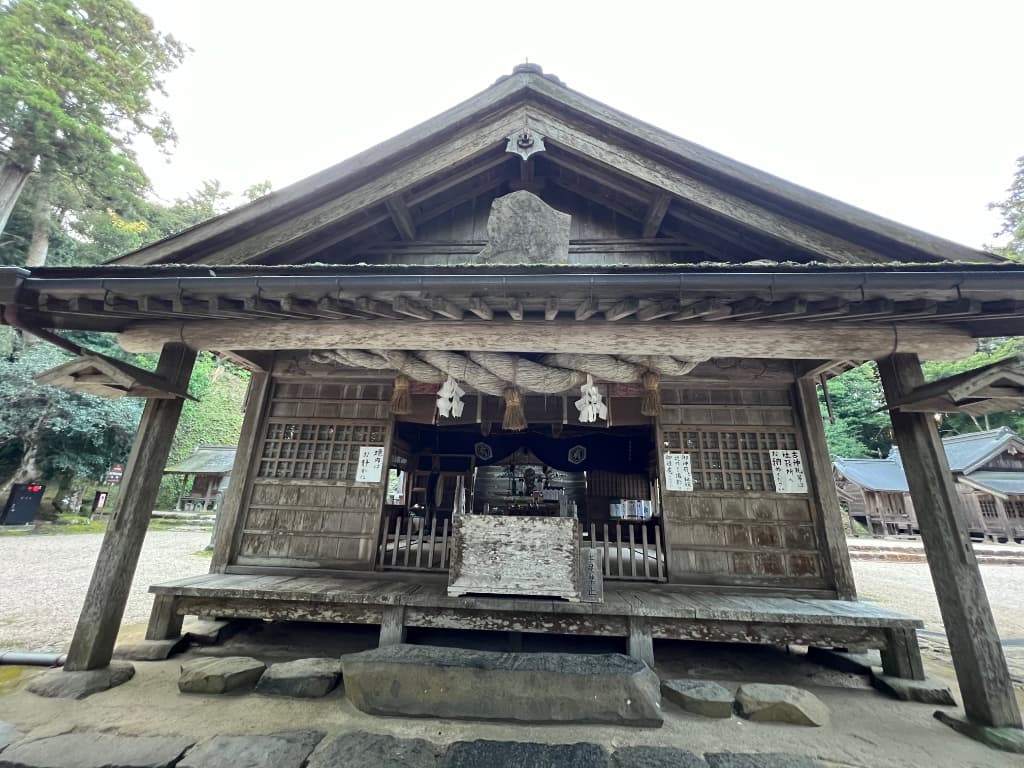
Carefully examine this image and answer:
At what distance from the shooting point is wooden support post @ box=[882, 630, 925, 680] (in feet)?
13.3

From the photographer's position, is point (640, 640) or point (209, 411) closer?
point (640, 640)

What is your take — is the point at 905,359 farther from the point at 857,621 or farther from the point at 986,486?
the point at 986,486

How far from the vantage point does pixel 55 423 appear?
55.7ft

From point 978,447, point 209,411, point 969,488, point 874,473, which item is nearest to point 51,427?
point 209,411

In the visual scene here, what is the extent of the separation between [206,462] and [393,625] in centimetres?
2501

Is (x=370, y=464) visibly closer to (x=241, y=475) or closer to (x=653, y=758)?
(x=241, y=475)

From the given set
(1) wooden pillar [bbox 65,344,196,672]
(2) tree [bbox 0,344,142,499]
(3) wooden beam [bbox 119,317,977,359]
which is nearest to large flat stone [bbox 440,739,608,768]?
(3) wooden beam [bbox 119,317,977,359]

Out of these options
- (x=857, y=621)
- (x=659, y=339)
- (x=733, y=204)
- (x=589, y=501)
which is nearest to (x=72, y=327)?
(x=659, y=339)

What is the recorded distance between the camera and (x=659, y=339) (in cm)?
393

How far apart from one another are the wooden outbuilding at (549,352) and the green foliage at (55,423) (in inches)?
715

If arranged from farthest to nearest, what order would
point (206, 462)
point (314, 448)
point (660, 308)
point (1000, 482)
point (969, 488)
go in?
1. point (206, 462)
2. point (969, 488)
3. point (1000, 482)
4. point (314, 448)
5. point (660, 308)

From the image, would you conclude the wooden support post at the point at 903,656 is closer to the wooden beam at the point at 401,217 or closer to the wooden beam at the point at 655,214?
the wooden beam at the point at 655,214

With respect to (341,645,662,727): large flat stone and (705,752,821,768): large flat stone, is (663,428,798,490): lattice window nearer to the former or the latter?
(341,645,662,727): large flat stone

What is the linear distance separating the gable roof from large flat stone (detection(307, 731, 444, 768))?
4269 mm
